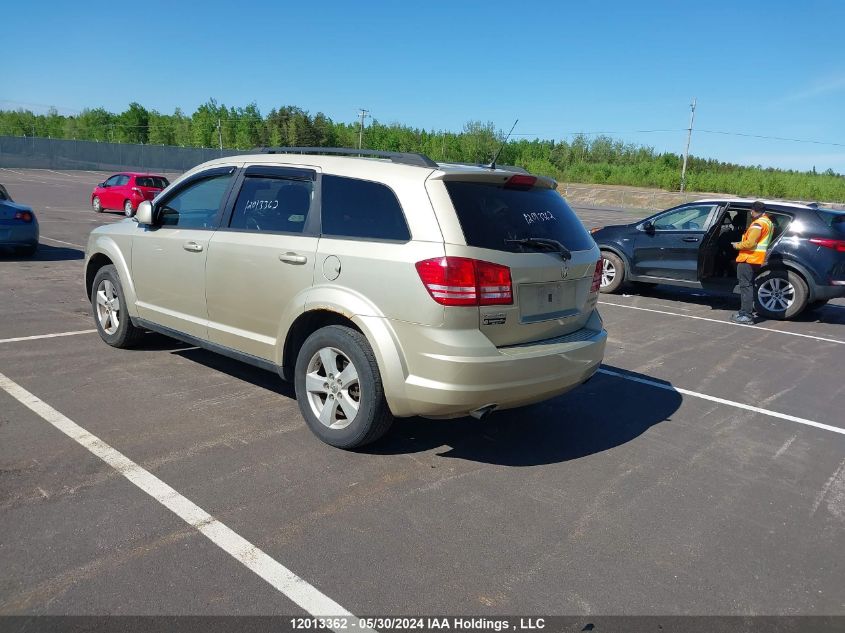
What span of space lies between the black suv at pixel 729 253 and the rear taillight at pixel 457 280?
7460mm

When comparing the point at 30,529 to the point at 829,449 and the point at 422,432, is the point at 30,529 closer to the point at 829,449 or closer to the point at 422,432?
the point at 422,432

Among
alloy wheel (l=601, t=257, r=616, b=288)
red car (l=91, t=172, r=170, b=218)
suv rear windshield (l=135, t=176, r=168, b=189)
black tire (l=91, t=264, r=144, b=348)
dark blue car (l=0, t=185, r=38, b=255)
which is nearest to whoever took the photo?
black tire (l=91, t=264, r=144, b=348)

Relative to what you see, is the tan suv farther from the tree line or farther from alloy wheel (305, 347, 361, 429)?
the tree line

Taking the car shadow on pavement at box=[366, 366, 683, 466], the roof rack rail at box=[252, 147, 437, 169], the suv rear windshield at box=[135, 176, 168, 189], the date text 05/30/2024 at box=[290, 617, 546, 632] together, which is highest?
the roof rack rail at box=[252, 147, 437, 169]

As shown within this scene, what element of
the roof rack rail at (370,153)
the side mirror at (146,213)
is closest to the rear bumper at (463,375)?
the roof rack rail at (370,153)

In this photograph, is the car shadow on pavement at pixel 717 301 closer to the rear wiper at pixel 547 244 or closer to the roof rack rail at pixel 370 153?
the rear wiper at pixel 547 244

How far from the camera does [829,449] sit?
15.9 ft

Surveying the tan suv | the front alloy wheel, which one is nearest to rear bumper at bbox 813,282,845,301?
the tan suv

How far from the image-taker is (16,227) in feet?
37.2

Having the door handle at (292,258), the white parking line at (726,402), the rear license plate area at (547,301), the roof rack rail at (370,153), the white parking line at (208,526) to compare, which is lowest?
the white parking line at (208,526)

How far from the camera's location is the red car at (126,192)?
22297mm

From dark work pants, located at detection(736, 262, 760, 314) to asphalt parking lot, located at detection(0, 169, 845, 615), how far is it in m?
3.47

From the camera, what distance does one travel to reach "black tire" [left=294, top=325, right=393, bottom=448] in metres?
4.01

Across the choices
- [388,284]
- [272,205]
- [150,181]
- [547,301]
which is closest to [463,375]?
[388,284]
